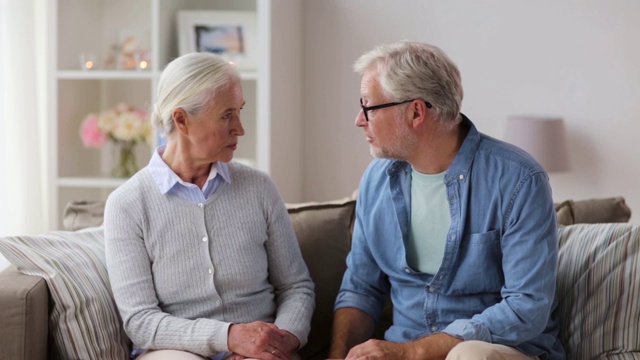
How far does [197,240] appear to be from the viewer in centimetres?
236

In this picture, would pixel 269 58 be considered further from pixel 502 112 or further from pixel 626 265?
pixel 626 265

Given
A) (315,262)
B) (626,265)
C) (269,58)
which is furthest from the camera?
(269,58)

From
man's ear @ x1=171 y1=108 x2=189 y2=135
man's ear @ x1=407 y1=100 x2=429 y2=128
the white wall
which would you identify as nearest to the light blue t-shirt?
man's ear @ x1=407 y1=100 x2=429 y2=128

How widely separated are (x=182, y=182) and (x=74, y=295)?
38 centimetres

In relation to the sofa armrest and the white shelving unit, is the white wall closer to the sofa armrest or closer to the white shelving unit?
the white shelving unit

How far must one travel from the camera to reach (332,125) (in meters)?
4.24

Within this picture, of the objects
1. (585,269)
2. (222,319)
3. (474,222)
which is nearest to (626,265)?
(585,269)

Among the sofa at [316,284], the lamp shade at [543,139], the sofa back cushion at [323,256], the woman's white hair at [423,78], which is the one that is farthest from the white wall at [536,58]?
the woman's white hair at [423,78]

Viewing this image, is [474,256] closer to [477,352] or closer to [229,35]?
[477,352]

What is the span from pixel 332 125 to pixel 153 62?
84 cm

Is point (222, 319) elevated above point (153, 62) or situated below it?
below

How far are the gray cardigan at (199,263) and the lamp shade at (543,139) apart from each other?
172 centimetres

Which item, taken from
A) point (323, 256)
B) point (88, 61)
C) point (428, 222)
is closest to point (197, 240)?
point (323, 256)

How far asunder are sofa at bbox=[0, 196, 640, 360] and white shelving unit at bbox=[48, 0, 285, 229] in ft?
3.88
